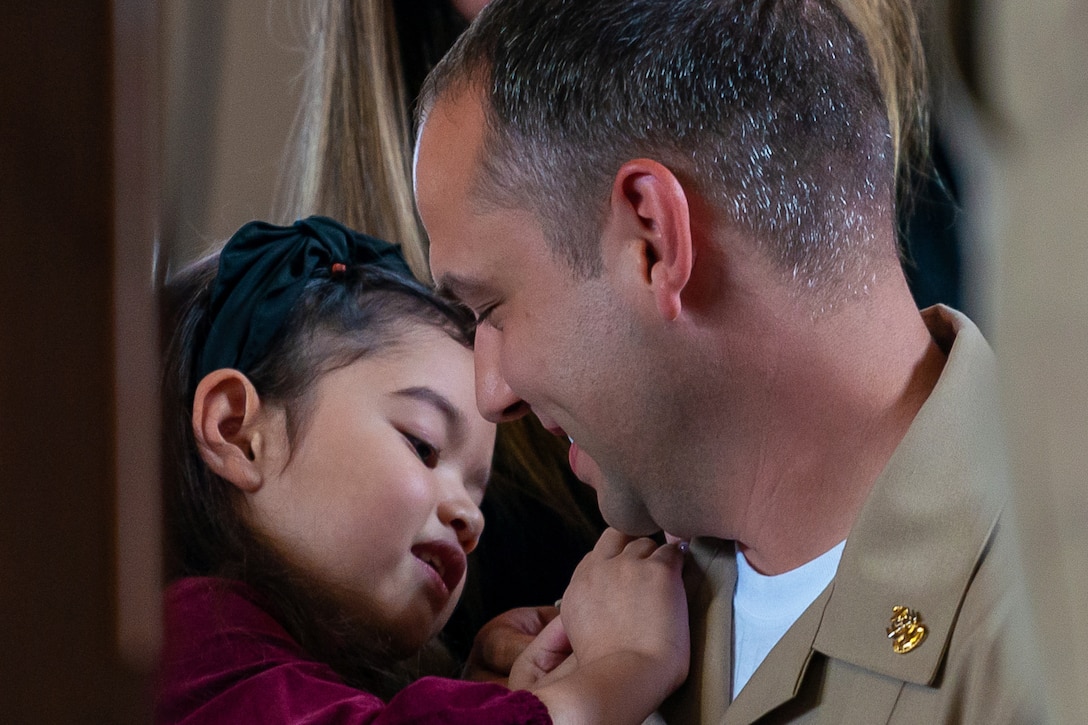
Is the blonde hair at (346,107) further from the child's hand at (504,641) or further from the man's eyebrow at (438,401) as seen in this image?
the child's hand at (504,641)

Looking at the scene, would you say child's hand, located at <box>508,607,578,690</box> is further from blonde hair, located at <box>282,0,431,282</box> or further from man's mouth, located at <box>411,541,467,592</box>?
blonde hair, located at <box>282,0,431,282</box>

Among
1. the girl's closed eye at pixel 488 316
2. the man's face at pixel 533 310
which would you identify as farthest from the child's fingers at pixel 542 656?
the girl's closed eye at pixel 488 316

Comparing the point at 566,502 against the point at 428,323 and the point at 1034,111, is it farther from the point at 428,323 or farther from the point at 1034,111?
the point at 1034,111

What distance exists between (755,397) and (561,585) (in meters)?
0.24

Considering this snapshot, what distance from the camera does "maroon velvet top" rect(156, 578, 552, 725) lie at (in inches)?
31.2

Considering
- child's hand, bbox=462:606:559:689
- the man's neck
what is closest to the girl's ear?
child's hand, bbox=462:606:559:689

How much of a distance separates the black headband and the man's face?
9 centimetres

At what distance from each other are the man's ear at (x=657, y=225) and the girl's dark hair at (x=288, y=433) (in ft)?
0.67

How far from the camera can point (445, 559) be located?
92 centimetres

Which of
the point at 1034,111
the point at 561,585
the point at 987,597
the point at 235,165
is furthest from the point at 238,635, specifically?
Result: the point at 1034,111

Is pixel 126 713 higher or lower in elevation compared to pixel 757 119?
lower

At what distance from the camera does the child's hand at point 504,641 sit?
36.9 inches

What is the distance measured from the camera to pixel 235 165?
94cm

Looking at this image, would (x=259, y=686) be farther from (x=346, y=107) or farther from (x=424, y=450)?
(x=346, y=107)
